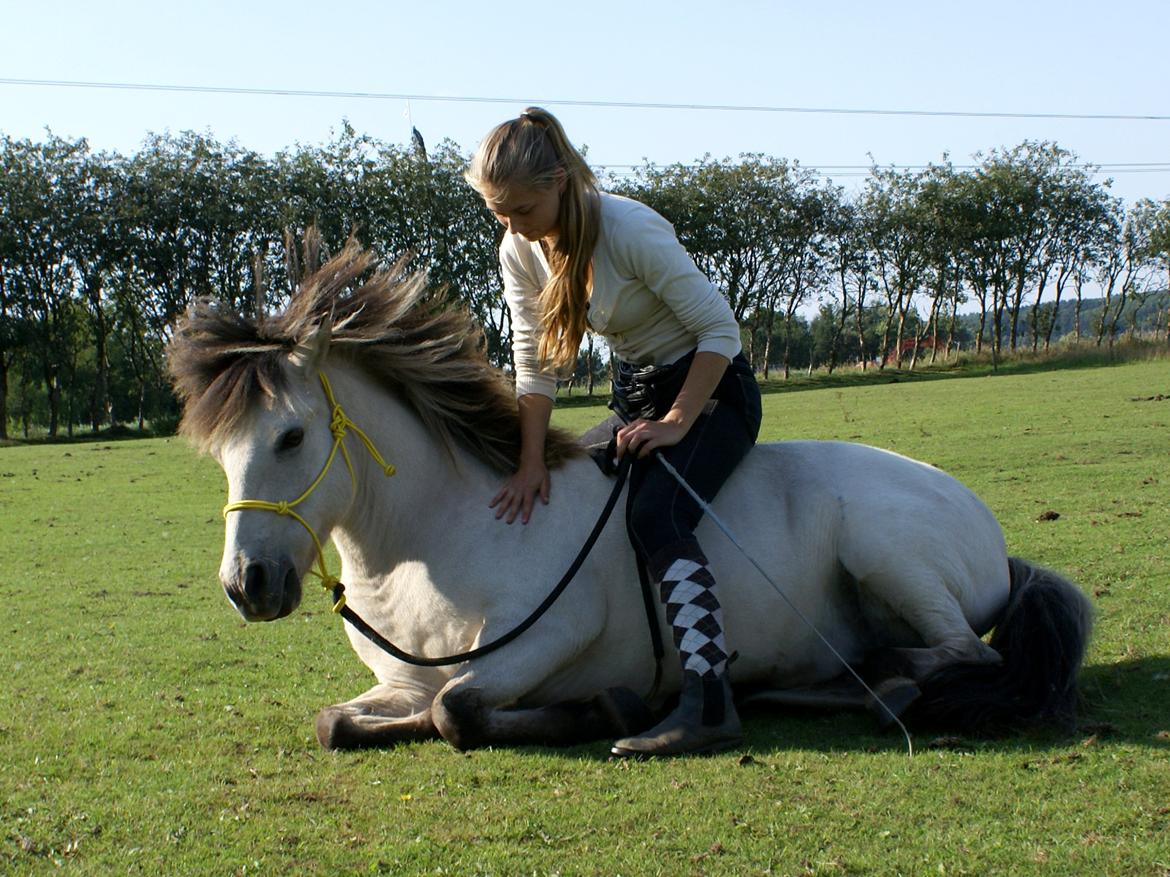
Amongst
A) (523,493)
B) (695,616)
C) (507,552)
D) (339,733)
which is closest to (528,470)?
(523,493)

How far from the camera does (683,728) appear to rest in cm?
404

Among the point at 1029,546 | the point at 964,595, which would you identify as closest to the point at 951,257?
the point at 1029,546

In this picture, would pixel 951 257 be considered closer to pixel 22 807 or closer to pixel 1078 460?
pixel 1078 460

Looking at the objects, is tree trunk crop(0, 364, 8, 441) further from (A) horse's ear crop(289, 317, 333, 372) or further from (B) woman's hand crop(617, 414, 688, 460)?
(B) woman's hand crop(617, 414, 688, 460)

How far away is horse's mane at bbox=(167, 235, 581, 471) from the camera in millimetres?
4090

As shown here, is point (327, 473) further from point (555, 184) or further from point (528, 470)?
point (555, 184)

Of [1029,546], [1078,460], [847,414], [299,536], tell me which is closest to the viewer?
[299,536]

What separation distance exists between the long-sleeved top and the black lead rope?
19.9 inches

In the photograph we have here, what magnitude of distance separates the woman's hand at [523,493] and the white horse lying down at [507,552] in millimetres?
56

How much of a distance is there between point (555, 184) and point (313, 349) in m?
1.10

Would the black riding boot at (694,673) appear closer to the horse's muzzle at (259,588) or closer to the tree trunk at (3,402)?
the horse's muzzle at (259,588)

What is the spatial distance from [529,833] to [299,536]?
138 cm

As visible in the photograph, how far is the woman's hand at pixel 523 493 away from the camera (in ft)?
14.9

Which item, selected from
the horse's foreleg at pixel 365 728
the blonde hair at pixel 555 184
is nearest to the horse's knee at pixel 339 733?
the horse's foreleg at pixel 365 728
